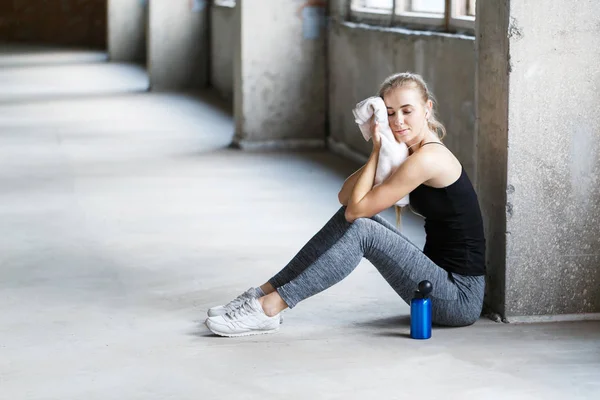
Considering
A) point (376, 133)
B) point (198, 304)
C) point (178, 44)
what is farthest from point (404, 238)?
point (178, 44)

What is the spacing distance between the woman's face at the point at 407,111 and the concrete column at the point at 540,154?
0.38 meters

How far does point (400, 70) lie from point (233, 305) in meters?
4.15

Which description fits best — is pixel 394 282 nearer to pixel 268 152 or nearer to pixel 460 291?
pixel 460 291

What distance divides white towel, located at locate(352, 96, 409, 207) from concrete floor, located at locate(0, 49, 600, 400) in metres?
0.68

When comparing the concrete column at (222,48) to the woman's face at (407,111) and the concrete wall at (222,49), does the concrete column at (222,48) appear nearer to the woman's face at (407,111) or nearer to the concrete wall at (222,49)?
the concrete wall at (222,49)

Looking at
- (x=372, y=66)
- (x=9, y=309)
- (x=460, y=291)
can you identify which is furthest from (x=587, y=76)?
(x=372, y=66)

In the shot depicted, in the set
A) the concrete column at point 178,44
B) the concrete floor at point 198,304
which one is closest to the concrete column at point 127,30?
the concrete column at point 178,44

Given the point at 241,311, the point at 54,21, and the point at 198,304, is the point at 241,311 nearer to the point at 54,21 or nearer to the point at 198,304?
the point at 198,304

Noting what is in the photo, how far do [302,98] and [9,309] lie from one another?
18.9 ft

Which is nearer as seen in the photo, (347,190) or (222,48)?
(347,190)

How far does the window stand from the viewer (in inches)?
300

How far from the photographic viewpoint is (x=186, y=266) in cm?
590

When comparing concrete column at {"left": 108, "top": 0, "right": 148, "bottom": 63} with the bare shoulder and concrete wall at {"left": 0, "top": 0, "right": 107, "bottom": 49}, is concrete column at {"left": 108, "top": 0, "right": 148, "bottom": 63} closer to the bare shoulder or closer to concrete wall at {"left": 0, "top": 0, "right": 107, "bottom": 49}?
concrete wall at {"left": 0, "top": 0, "right": 107, "bottom": 49}

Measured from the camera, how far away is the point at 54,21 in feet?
84.9
